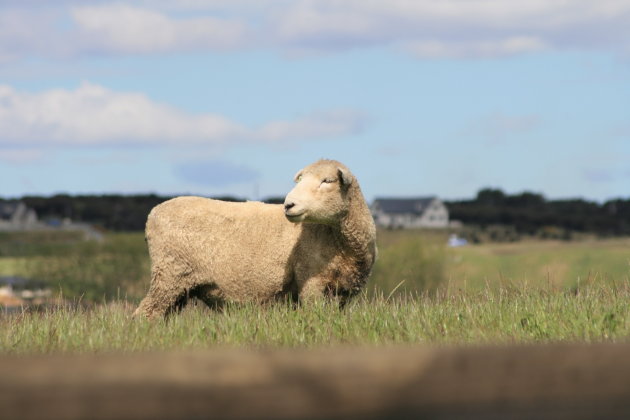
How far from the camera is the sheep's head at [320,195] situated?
8289 millimetres

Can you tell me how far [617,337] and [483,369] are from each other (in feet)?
15.3

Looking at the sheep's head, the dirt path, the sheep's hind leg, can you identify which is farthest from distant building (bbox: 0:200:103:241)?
the dirt path

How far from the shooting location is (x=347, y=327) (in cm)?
748

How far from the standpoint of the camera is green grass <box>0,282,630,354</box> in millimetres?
6973

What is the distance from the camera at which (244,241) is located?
9.41m

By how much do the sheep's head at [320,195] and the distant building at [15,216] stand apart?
109735mm

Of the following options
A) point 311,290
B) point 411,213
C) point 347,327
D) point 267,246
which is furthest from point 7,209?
point 347,327

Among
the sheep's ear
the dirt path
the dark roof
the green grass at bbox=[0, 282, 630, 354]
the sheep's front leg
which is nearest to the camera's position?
the dirt path

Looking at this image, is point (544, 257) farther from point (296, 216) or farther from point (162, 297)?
point (296, 216)

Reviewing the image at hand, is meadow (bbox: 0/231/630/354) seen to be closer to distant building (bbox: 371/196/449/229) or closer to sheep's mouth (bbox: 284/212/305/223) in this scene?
sheep's mouth (bbox: 284/212/305/223)

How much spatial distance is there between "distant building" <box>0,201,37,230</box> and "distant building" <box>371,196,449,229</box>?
161ft

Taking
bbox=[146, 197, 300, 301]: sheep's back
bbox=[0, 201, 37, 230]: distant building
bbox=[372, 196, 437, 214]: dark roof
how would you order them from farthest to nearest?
bbox=[372, 196, 437, 214]: dark roof < bbox=[0, 201, 37, 230]: distant building < bbox=[146, 197, 300, 301]: sheep's back

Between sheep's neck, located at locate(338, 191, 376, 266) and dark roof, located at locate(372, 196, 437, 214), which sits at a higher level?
sheep's neck, located at locate(338, 191, 376, 266)

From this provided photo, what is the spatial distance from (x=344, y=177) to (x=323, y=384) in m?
6.14
